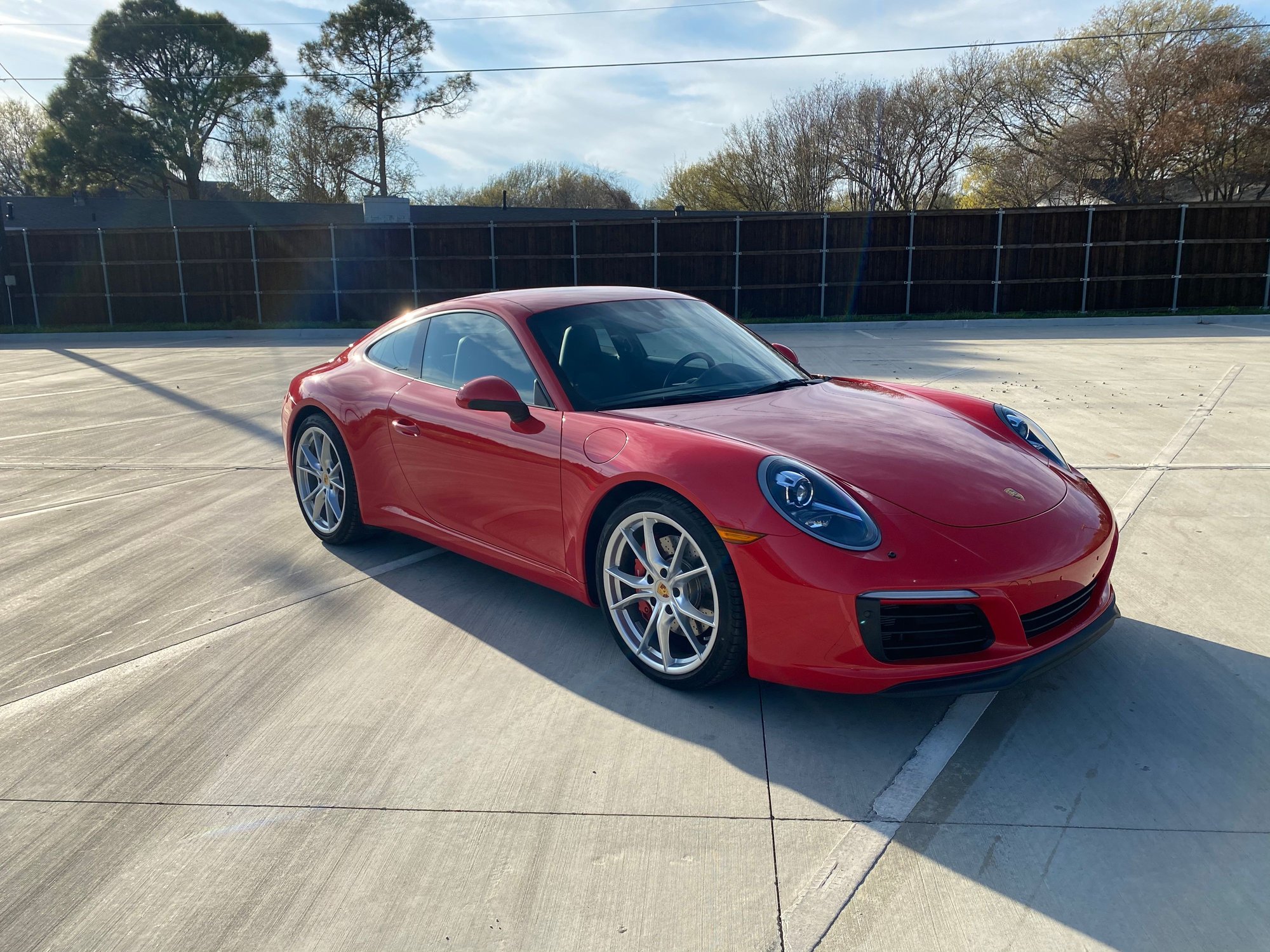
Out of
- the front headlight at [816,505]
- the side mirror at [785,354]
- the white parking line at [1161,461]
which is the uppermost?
the side mirror at [785,354]

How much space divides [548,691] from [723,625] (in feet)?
2.47

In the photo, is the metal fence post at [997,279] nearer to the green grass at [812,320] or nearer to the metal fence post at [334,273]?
the green grass at [812,320]

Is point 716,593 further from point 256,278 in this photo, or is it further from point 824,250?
point 256,278

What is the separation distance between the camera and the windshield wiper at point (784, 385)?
4.12 meters

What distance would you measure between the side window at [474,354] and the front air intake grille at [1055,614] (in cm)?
206

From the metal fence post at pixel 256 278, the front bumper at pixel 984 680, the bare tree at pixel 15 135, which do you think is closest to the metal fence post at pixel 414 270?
the metal fence post at pixel 256 278

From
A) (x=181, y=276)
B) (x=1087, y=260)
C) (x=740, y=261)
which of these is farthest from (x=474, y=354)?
(x=181, y=276)

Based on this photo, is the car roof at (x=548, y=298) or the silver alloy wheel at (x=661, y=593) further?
the car roof at (x=548, y=298)

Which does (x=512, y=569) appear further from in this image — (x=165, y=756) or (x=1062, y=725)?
(x=1062, y=725)

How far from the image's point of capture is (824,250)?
22.6m

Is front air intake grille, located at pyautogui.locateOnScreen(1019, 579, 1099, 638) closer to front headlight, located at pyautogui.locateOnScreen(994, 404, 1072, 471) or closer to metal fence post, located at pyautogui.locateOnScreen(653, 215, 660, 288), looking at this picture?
front headlight, located at pyautogui.locateOnScreen(994, 404, 1072, 471)

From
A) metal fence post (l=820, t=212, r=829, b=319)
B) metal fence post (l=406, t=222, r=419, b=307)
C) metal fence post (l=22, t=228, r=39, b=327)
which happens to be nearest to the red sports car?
metal fence post (l=820, t=212, r=829, b=319)

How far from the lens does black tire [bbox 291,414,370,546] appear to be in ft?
16.2

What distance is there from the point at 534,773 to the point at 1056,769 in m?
1.60
